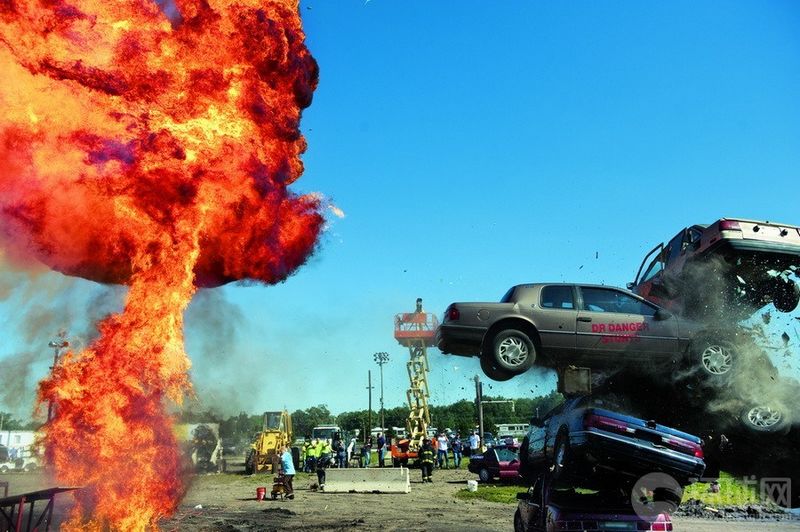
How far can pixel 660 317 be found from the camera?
32.7 ft

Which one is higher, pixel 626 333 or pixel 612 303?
pixel 612 303

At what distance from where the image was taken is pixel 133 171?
9484 mm

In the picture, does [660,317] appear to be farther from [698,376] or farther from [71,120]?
[71,120]

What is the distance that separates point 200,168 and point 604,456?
7.09 m

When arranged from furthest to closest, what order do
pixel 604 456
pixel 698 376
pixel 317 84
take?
1. pixel 317 84
2. pixel 698 376
3. pixel 604 456

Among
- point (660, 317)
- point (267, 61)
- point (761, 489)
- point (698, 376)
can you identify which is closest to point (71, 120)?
point (267, 61)

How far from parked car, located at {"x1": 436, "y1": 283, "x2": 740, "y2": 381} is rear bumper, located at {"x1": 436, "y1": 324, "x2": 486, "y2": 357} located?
2 cm

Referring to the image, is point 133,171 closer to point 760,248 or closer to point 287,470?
point 760,248

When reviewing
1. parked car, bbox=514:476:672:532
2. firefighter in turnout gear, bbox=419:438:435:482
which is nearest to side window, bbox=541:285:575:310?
parked car, bbox=514:476:672:532

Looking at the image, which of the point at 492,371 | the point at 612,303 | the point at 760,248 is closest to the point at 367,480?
the point at 492,371

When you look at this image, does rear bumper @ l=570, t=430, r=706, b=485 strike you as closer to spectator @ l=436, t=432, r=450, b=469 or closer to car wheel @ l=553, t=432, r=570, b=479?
car wheel @ l=553, t=432, r=570, b=479

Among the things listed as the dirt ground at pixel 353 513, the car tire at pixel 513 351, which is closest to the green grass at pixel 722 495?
the dirt ground at pixel 353 513

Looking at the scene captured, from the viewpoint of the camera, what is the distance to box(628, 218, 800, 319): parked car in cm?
988

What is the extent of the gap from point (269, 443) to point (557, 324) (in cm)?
2328
